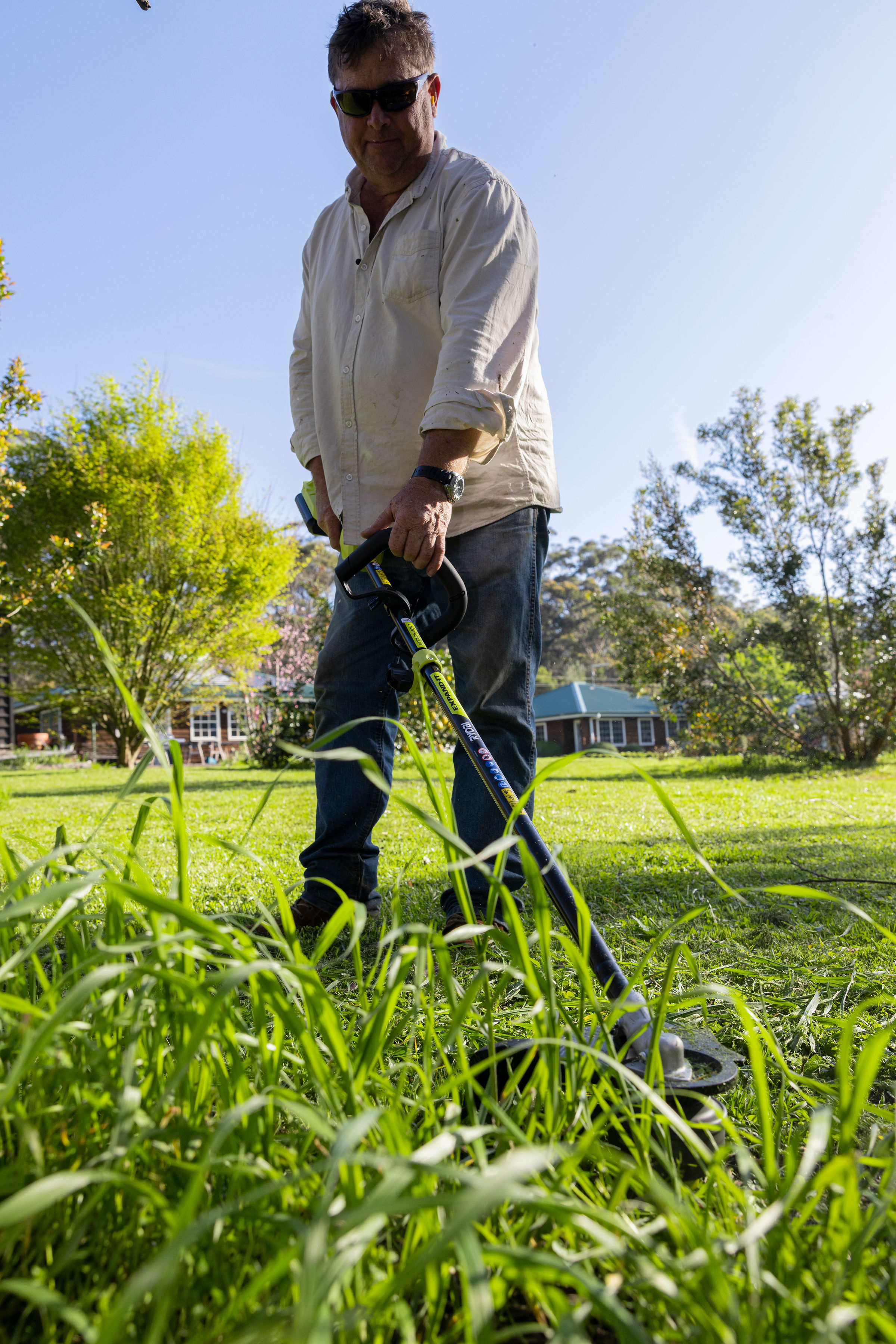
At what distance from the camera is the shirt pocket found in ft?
7.00

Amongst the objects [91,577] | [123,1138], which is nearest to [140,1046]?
[123,1138]

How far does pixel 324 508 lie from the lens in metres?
2.46

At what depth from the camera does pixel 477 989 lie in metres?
0.64

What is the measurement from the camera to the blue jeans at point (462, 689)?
2.06 meters

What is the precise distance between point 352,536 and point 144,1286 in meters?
2.04

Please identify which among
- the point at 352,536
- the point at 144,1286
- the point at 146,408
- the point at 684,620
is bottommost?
the point at 144,1286

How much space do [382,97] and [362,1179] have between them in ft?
7.49

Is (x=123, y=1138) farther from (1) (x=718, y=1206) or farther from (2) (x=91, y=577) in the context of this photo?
(2) (x=91, y=577)

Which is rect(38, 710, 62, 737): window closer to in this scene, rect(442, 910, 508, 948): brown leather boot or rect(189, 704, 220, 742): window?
rect(189, 704, 220, 742): window

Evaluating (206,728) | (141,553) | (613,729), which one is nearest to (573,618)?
(613,729)

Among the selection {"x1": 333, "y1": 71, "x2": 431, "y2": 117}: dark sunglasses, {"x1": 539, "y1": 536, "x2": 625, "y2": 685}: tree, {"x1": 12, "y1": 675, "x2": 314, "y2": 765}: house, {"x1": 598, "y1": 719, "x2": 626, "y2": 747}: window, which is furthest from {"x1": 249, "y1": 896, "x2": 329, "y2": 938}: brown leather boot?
{"x1": 539, "y1": 536, "x2": 625, "y2": 685}: tree

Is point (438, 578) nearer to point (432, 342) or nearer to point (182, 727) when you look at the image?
point (432, 342)

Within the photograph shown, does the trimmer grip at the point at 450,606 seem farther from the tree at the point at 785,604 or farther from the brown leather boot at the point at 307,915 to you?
the tree at the point at 785,604

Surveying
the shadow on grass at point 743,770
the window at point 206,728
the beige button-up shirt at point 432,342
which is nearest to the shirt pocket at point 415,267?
the beige button-up shirt at point 432,342
